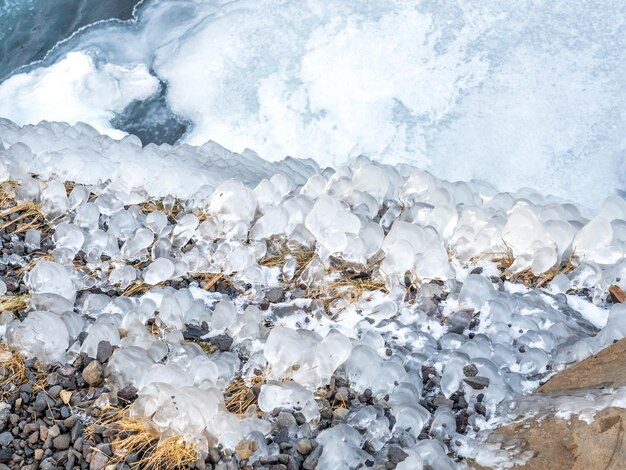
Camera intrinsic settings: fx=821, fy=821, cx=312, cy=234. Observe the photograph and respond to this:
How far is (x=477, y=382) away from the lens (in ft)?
6.93

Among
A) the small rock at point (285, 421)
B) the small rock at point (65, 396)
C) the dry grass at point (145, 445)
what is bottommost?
the small rock at point (285, 421)

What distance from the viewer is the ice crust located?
6.80 ft

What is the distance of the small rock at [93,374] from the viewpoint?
82.7 inches

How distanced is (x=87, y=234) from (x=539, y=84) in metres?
3.12

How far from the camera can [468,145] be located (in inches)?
184

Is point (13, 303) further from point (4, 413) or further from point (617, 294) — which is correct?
point (617, 294)

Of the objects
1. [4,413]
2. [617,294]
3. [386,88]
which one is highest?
[4,413]

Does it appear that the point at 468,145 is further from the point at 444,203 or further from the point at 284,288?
the point at 284,288

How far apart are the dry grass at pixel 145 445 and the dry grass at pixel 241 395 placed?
0.62 feet

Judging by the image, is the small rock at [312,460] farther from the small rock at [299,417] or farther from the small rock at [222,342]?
the small rock at [222,342]

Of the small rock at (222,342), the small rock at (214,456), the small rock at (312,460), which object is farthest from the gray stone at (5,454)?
the small rock at (312,460)

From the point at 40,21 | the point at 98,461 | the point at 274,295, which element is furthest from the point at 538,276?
the point at 40,21

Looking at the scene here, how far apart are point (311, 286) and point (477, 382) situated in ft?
2.13

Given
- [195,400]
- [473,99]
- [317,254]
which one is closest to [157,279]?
[317,254]
